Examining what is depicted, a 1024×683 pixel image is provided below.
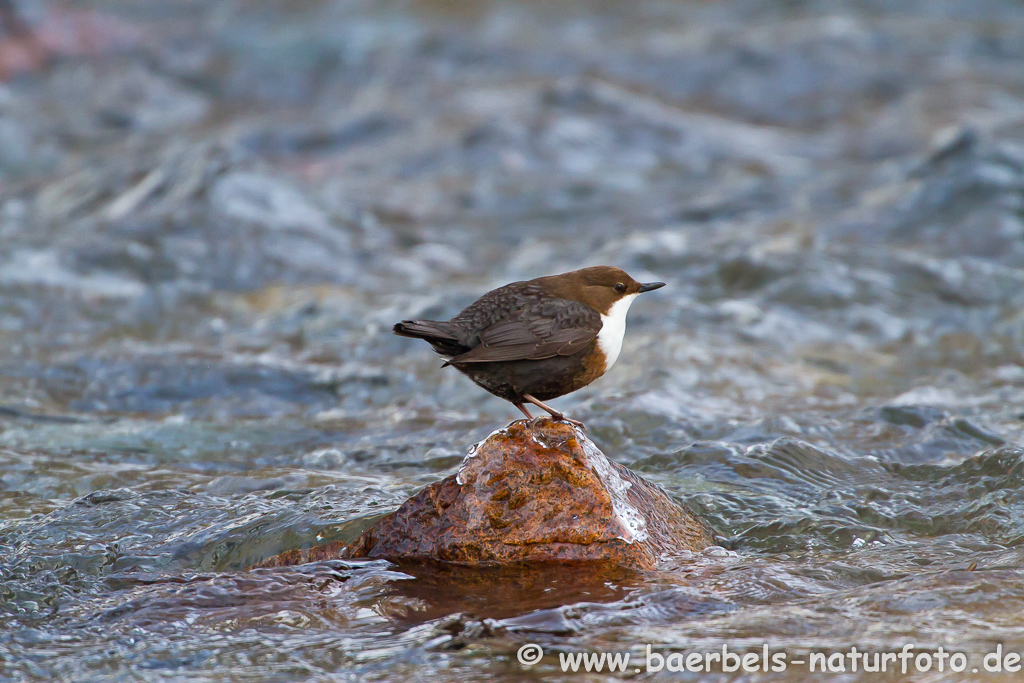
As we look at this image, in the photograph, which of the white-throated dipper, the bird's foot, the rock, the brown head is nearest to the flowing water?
the rock

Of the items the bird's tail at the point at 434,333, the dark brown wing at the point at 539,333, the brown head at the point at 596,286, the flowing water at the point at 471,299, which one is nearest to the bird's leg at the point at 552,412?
the dark brown wing at the point at 539,333

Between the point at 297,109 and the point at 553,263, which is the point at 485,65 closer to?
the point at 297,109

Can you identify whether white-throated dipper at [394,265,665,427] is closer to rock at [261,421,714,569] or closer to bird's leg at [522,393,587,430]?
bird's leg at [522,393,587,430]

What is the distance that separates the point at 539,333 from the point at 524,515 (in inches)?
25.2

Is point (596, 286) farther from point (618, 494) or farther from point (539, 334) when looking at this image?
point (618, 494)

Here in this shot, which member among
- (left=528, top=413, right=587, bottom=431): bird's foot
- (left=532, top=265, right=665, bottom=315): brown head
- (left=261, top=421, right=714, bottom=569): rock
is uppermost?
(left=532, top=265, right=665, bottom=315): brown head

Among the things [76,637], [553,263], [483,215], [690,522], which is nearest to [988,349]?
[553,263]

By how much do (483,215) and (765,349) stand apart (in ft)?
11.9

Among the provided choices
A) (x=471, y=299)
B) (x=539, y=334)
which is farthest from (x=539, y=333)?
(x=471, y=299)

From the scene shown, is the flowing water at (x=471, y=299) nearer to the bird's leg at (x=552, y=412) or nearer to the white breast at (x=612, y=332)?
the bird's leg at (x=552, y=412)

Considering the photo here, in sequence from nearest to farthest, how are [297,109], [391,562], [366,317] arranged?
1. [391,562]
2. [366,317]
3. [297,109]

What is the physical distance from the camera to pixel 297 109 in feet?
40.8

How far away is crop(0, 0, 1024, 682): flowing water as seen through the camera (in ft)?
10.9

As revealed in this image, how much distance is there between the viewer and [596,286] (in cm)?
394
